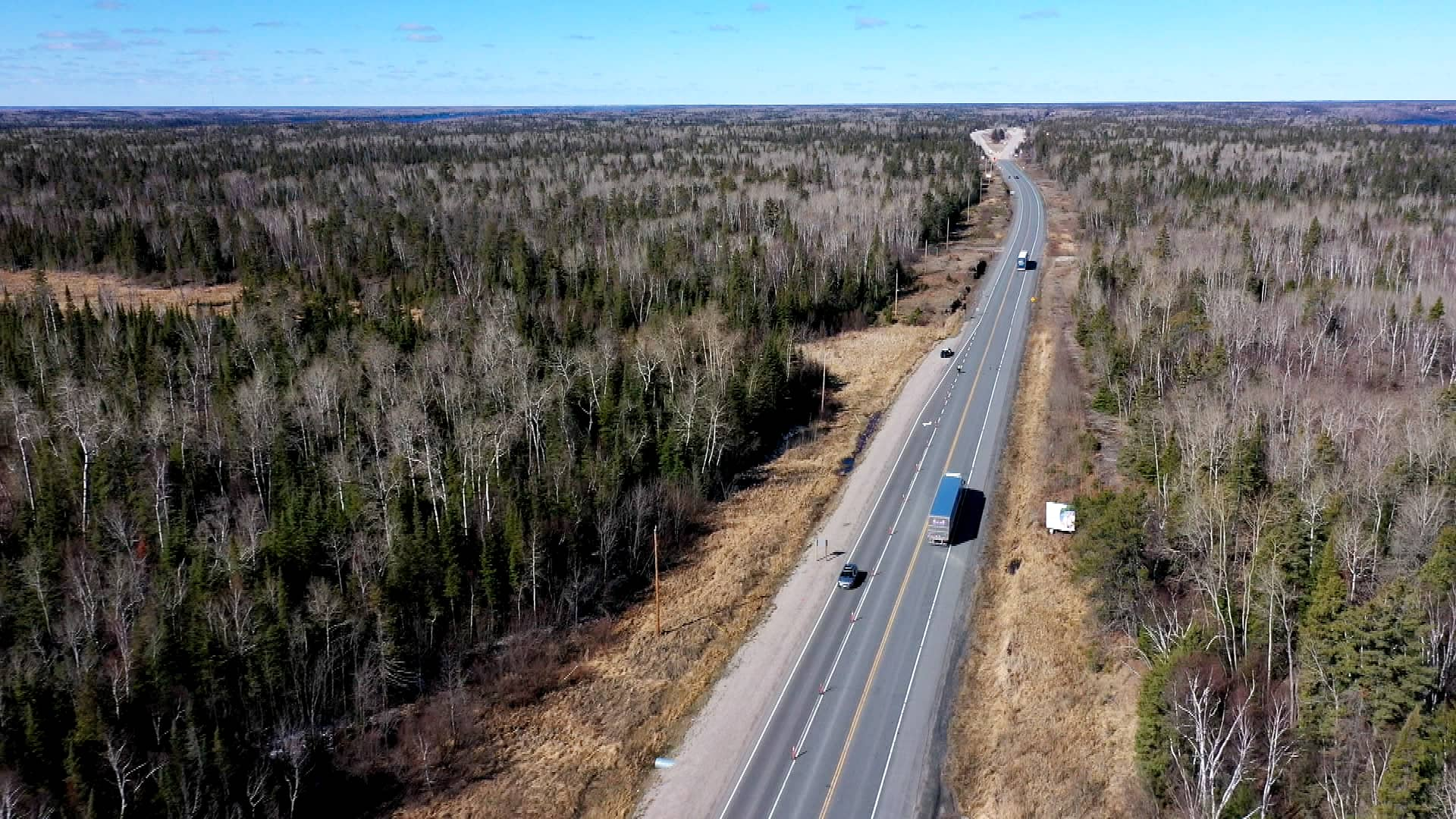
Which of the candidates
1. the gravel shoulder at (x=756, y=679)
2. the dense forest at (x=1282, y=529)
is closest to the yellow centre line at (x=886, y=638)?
the gravel shoulder at (x=756, y=679)

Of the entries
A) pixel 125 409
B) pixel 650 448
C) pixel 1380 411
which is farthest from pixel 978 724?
pixel 125 409

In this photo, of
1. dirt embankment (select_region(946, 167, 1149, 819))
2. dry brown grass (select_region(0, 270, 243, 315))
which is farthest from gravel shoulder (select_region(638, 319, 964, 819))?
dry brown grass (select_region(0, 270, 243, 315))

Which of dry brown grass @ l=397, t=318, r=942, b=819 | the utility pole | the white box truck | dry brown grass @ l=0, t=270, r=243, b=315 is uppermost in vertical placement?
dry brown grass @ l=0, t=270, r=243, b=315

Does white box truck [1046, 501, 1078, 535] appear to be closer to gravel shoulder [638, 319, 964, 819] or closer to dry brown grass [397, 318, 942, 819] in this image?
gravel shoulder [638, 319, 964, 819]

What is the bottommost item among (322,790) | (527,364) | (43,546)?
(322,790)

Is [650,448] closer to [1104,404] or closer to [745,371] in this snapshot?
[745,371]

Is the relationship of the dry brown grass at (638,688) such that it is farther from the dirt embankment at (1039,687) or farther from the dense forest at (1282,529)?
the dense forest at (1282,529)

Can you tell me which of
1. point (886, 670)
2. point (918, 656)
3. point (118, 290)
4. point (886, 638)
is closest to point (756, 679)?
point (886, 670)
